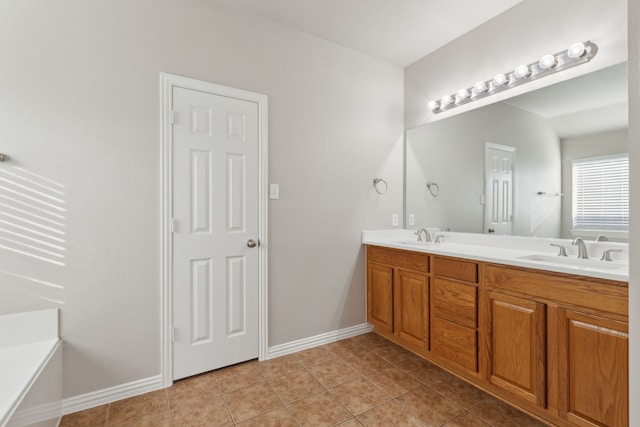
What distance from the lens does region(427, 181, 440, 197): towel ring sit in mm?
2754

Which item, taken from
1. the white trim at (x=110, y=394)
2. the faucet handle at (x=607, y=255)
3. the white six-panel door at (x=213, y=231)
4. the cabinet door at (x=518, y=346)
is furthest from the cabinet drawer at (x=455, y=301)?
the white trim at (x=110, y=394)

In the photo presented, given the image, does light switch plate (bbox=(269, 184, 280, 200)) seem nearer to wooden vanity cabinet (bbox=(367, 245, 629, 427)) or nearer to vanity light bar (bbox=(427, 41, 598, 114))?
wooden vanity cabinet (bbox=(367, 245, 629, 427))

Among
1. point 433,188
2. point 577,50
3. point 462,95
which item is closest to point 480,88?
point 462,95

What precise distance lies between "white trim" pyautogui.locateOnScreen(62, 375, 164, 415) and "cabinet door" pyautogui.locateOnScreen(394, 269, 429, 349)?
69.0 inches

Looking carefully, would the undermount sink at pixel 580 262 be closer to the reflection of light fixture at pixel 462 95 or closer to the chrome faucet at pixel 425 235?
the chrome faucet at pixel 425 235

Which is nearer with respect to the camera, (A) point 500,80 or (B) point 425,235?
(A) point 500,80

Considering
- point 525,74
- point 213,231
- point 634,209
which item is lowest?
point 213,231

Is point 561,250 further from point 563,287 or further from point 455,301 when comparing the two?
point 455,301

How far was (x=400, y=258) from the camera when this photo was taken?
2387 mm

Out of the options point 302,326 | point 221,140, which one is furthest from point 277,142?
point 302,326

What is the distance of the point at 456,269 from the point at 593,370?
77cm

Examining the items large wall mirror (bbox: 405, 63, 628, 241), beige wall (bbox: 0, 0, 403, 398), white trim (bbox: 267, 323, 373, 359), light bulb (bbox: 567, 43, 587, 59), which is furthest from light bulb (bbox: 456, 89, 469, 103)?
white trim (bbox: 267, 323, 373, 359)

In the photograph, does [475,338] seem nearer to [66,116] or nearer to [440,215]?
[440,215]

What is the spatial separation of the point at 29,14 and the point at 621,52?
127 inches
